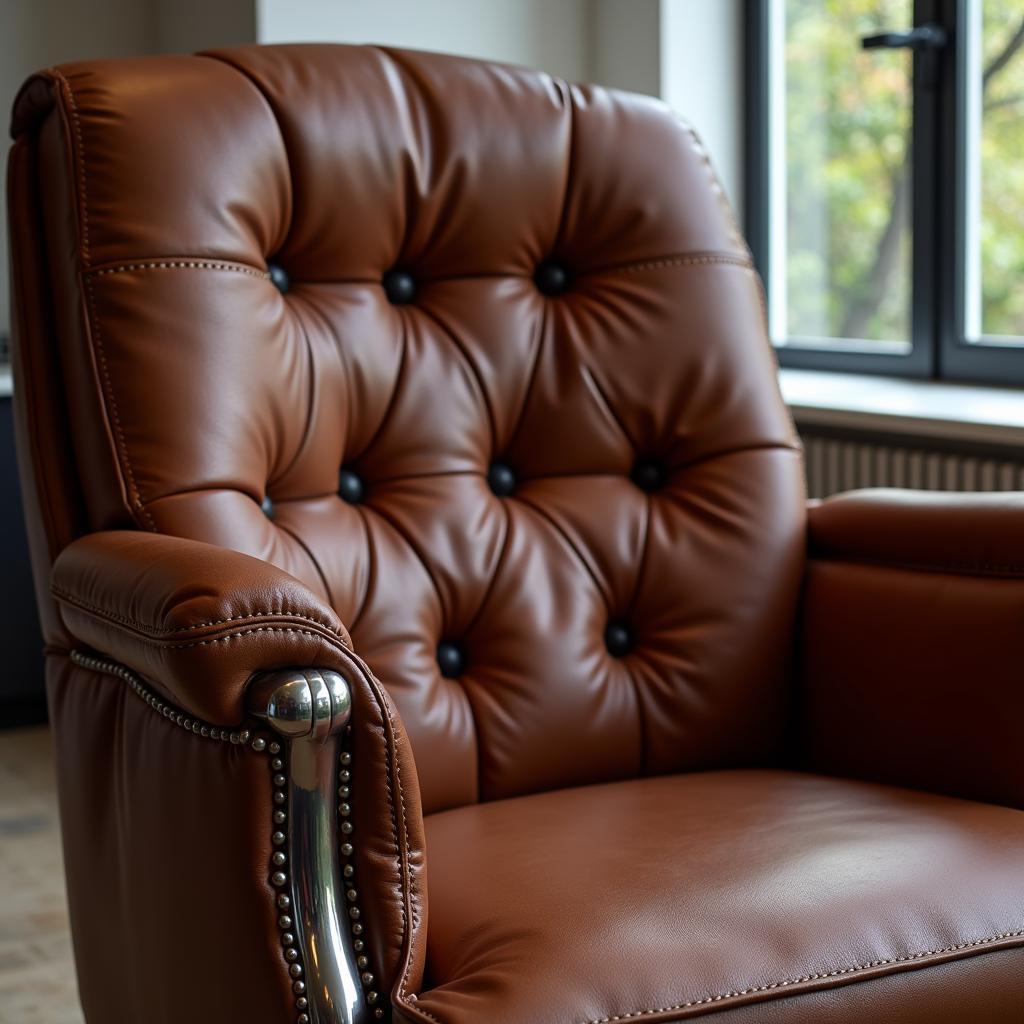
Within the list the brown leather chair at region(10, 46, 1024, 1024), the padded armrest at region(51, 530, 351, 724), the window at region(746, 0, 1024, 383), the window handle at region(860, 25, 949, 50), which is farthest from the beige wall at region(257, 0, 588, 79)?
the padded armrest at region(51, 530, 351, 724)

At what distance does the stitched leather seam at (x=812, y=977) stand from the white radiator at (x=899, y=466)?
1.14 metres

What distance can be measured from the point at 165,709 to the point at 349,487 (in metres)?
0.41

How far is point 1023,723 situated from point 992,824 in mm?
133

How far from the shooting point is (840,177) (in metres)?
2.72

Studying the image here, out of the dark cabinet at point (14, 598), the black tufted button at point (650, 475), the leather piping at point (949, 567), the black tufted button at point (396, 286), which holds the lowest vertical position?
the dark cabinet at point (14, 598)

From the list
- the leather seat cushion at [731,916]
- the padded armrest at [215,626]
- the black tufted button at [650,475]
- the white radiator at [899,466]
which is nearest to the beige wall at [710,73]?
the white radiator at [899,466]

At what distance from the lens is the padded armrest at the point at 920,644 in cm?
119

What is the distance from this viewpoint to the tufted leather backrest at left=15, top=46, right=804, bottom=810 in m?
1.22

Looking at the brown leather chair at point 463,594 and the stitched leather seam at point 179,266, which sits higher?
the stitched leather seam at point 179,266

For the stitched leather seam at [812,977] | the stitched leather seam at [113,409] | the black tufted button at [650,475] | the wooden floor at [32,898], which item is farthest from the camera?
the wooden floor at [32,898]

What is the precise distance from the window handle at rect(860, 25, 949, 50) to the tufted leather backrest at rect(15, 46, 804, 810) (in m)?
1.04

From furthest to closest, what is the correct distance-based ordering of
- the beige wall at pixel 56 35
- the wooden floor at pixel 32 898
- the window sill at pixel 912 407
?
the beige wall at pixel 56 35, the window sill at pixel 912 407, the wooden floor at pixel 32 898

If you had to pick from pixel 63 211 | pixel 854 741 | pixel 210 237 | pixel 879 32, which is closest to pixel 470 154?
pixel 210 237

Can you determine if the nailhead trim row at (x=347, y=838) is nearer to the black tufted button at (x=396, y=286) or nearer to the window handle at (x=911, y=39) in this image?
the black tufted button at (x=396, y=286)
